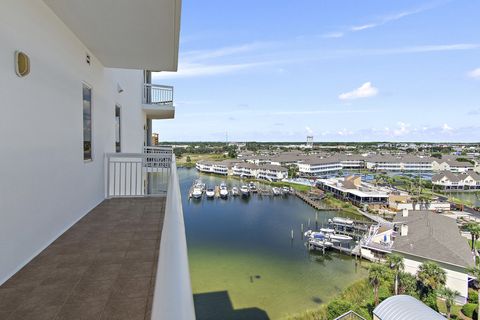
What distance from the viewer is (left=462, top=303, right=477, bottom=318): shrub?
1169 cm

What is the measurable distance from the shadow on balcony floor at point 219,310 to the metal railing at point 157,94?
319 inches

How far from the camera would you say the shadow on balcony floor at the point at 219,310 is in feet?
38.2

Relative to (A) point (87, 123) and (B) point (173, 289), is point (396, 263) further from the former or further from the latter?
(B) point (173, 289)

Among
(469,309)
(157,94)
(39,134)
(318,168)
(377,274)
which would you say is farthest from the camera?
(318,168)

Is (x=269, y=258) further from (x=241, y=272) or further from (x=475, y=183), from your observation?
(x=475, y=183)

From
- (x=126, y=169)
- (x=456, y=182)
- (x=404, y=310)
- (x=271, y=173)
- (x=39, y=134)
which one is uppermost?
(x=39, y=134)

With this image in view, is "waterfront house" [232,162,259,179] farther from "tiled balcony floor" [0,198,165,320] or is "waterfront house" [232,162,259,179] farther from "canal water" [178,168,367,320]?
"tiled balcony floor" [0,198,165,320]

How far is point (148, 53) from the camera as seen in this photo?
13.5 ft

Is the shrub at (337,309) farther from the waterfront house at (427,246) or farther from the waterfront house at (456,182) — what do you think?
the waterfront house at (456,182)

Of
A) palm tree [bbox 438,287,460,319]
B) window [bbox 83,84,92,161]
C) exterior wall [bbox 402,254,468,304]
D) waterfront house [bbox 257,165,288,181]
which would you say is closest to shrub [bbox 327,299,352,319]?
palm tree [bbox 438,287,460,319]

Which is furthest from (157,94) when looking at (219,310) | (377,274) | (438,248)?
(438,248)

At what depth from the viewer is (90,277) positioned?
2500 millimetres

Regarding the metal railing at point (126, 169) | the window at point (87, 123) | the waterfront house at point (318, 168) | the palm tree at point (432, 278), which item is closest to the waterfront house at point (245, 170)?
the waterfront house at point (318, 168)

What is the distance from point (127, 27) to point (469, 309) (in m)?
15.9
